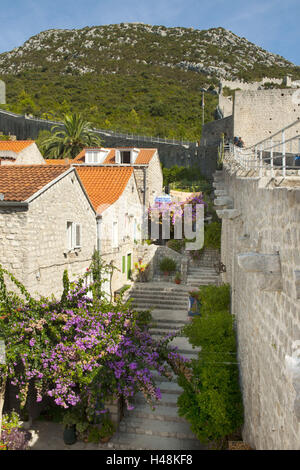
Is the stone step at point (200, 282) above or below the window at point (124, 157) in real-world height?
below

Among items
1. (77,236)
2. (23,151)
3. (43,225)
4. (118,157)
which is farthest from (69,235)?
(118,157)

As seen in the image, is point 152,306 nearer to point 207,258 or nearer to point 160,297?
point 160,297

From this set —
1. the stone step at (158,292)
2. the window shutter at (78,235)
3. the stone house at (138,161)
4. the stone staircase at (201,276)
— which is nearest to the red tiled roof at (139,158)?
the stone house at (138,161)

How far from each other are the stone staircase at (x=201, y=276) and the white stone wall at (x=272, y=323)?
985cm

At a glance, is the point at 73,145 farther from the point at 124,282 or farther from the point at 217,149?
the point at 124,282

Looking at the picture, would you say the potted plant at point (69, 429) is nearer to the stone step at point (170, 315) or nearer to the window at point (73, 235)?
the window at point (73, 235)

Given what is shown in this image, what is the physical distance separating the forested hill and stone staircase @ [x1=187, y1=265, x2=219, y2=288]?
3520 centimetres

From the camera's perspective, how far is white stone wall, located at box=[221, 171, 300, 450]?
340 cm

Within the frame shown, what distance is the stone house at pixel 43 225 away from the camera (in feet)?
28.4

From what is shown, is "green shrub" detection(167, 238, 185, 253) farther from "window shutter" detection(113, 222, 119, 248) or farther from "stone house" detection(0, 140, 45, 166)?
"stone house" detection(0, 140, 45, 166)

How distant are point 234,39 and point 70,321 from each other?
113 m

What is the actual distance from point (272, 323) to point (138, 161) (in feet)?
61.2

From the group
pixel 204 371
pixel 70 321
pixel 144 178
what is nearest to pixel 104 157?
pixel 144 178

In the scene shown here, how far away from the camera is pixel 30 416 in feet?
28.5
